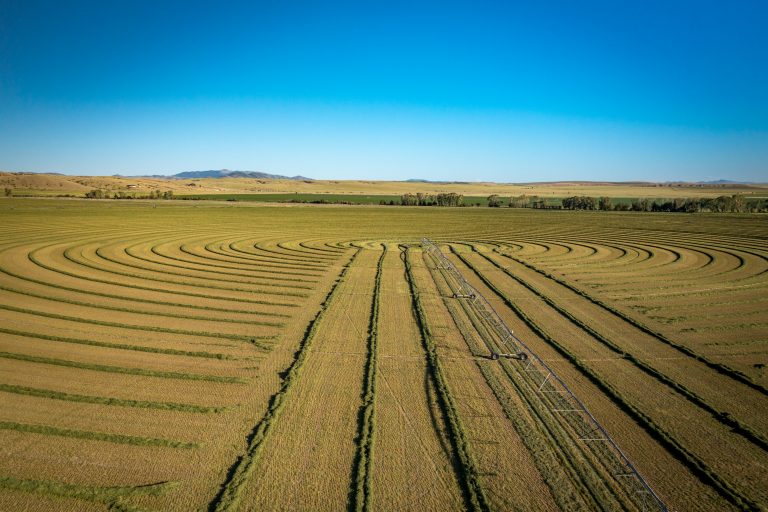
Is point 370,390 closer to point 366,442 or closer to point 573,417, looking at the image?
point 366,442

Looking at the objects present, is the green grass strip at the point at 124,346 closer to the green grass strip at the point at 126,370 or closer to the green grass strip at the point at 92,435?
the green grass strip at the point at 126,370

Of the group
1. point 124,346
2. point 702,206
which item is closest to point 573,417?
point 124,346

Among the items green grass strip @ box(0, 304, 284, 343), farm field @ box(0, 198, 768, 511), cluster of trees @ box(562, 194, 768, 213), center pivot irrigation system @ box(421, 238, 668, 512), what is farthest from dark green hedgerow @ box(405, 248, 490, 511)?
cluster of trees @ box(562, 194, 768, 213)

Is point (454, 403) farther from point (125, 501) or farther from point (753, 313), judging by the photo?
point (753, 313)

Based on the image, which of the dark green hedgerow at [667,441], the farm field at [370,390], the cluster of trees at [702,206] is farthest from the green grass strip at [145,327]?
the cluster of trees at [702,206]

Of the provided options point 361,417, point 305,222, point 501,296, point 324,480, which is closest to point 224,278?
point 501,296

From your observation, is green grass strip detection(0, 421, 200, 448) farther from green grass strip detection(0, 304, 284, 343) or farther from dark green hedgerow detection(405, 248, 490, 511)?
green grass strip detection(0, 304, 284, 343)

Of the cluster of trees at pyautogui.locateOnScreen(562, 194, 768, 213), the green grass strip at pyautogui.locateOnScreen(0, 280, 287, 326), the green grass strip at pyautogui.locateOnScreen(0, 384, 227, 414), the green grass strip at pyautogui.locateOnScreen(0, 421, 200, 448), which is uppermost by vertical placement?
the cluster of trees at pyautogui.locateOnScreen(562, 194, 768, 213)
